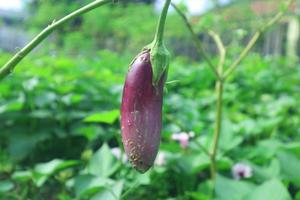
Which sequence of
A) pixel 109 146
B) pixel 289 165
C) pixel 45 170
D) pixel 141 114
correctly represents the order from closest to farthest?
pixel 141 114 → pixel 45 170 → pixel 289 165 → pixel 109 146

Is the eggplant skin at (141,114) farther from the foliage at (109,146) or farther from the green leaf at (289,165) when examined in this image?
the green leaf at (289,165)

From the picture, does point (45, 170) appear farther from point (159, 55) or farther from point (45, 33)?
point (159, 55)

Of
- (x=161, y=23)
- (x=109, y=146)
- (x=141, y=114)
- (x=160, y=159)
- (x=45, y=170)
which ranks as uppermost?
(x=161, y=23)

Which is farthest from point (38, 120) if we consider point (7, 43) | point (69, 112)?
point (7, 43)

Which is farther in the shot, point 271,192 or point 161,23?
A: point 271,192

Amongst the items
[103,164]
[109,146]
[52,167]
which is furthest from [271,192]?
[109,146]

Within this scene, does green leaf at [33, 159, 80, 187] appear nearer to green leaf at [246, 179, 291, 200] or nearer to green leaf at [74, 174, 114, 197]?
green leaf at [74, 174, 114, 197]

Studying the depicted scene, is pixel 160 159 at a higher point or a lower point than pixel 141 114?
lower

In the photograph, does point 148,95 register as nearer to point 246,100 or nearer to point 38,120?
point 38,120
